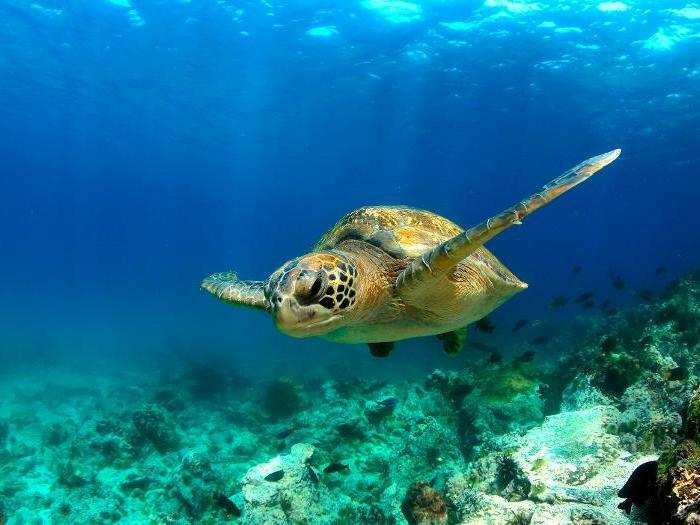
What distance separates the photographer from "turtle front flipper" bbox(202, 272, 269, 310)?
4.34 meters

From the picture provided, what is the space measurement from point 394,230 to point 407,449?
445 cm

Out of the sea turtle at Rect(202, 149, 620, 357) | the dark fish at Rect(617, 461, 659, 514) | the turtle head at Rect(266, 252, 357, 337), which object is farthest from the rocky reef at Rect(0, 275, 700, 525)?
the turtle head at Rect(266, 252, 357, 337)

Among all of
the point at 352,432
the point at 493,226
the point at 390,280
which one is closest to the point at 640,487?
the point at 493,226

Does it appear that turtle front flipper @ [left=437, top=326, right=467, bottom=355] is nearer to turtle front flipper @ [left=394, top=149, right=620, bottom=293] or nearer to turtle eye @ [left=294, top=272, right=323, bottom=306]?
turtle front flipper @ [left=394, top=149, right=620, bottom=293]

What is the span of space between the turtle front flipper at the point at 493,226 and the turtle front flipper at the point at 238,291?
5.21 feet

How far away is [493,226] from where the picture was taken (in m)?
2.85

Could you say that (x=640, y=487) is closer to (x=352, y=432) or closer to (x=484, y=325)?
(x=484, y=325)

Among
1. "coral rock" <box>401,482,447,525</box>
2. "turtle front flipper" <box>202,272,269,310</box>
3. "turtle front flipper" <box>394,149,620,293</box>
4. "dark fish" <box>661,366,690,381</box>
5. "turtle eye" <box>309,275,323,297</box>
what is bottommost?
"coral rock" <box>401,482,447,525</box>

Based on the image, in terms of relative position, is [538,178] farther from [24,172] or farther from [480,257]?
[24,172]

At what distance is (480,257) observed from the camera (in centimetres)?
461

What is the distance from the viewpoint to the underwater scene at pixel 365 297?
4.05 m

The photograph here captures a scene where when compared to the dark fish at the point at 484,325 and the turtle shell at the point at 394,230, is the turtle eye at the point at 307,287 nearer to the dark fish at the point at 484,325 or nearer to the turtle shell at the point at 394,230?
the turtle shell at the point at 394,230

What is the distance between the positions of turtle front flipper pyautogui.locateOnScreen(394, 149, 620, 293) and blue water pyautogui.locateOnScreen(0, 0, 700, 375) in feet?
48.5

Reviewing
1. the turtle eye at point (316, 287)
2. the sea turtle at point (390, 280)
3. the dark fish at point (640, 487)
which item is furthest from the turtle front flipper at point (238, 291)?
the dark fish at point (640, 487)
